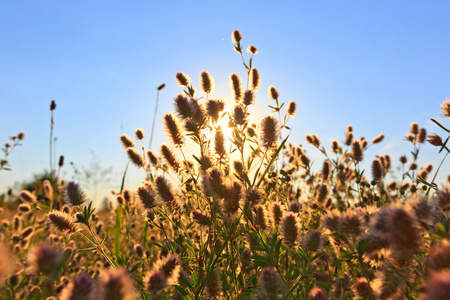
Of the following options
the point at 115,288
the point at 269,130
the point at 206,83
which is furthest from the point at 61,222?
the point at 206,83

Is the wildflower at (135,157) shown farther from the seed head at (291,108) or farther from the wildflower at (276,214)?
the seed head at (291,108)

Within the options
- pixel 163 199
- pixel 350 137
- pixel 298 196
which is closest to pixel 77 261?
pixel 298 196

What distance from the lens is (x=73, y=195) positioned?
1878 millimetres

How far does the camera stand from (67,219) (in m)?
1.71

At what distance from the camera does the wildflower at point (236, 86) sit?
8.97 ft

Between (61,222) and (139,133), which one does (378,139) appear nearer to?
(139,133)

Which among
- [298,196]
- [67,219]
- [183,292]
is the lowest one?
[298,196]

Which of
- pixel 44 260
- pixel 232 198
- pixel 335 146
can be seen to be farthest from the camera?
pixel 335 146

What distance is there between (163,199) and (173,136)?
0.48 metres

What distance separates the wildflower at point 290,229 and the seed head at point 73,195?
3.72 feet

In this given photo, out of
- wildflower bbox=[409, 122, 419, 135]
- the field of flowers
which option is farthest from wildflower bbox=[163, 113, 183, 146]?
wildflower bbox=[409, 122, 419, 135]

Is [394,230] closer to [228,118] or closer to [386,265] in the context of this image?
[386,265]

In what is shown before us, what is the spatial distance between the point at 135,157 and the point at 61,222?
103 cm

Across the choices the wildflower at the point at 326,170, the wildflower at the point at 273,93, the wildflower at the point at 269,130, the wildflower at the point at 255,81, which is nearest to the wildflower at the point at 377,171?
the wildflower at the point at 326,170
